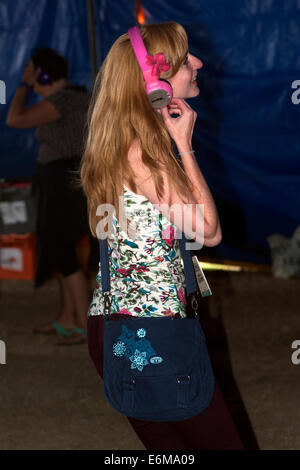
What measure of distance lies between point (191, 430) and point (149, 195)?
25.7 inches

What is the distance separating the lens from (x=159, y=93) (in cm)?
210

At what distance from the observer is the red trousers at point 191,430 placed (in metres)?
2.23

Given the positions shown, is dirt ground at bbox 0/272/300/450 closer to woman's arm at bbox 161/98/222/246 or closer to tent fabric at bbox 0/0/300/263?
tent fabric at bbox 0/0/300/263

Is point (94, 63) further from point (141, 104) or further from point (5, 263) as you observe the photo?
point (141, 104)

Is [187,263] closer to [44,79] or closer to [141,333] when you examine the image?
[141,333]

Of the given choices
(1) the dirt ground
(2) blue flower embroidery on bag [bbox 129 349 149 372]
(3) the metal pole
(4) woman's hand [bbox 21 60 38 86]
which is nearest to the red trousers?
Result: (2) blue flower embroidery on bag [bbox 129 349 149 372]

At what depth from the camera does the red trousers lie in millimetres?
2232

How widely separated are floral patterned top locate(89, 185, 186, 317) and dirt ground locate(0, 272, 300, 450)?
74.3 inches

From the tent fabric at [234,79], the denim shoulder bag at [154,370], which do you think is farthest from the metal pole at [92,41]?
the denim shoulder bag at [154,370]

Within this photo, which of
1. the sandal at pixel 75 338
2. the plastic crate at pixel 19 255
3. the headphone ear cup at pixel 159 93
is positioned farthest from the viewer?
the plastic crate at pixel 19 255

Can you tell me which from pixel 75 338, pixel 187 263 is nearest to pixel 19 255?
pixel 75 338

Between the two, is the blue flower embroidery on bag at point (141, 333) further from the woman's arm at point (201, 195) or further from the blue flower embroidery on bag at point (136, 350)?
the woman's arm at point (201, 195)
